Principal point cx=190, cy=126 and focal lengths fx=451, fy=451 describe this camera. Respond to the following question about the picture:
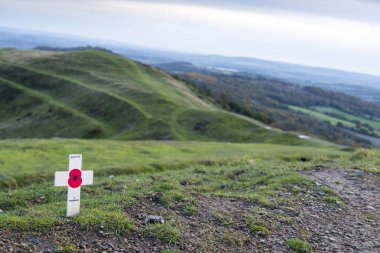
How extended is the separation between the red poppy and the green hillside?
150 ft

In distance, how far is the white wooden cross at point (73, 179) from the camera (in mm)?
9039

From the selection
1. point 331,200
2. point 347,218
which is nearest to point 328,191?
point 331,200

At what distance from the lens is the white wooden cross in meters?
9.04

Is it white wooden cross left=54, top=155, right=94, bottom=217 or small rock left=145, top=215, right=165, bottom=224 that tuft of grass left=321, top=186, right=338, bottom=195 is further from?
white wooden cross left=54, top=155, right=94, bottom=217

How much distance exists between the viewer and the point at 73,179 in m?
9.19

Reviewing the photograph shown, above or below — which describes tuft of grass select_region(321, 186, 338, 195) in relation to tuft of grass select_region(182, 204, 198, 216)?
below

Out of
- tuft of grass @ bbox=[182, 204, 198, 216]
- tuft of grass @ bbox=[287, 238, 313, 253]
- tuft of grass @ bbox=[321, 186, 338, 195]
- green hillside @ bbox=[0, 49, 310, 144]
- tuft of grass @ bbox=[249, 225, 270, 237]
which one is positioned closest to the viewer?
tuft of grass @ bbox=[287, 238, 313, 253]

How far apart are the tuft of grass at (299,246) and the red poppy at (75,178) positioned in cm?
470

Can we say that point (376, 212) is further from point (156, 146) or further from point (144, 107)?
point (144, 107)

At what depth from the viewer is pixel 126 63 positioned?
110 metres

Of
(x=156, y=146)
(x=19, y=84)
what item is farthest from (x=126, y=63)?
(x=156, y=146)

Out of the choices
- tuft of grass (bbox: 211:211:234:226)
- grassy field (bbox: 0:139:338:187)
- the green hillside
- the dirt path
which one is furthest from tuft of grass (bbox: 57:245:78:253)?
the green hillside

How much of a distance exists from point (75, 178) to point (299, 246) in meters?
4.97

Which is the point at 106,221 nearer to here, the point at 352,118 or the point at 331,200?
the point at 331,200
